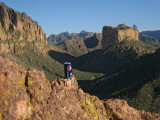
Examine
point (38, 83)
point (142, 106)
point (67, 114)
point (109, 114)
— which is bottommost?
point (142, 106)

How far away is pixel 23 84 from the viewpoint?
2856 cm

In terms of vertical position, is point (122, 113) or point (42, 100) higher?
point (42, 100)

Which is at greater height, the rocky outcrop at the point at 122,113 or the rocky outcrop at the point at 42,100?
the rocky outcrop at the point at 42,100

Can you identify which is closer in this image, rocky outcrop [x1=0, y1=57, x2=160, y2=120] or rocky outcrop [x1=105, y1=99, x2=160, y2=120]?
rocky outcrop [x1=0, y1=57, x2=160, y2=120]

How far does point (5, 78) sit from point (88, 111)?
15041mm

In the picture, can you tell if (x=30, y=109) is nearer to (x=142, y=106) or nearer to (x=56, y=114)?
(x=56, y=114)

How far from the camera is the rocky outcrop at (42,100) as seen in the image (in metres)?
25.6

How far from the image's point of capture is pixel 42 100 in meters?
28.6

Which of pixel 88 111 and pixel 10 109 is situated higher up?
pixel 10 109

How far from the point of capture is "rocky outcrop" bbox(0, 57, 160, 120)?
84.0 ft

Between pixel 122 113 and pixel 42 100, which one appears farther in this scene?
pixel 122 113

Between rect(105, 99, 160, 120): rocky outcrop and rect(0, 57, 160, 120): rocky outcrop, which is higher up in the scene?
rect(0, 57, 160, 120): rocky outcrop

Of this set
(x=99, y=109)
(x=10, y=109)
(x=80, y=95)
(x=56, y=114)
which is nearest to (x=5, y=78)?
(x=10, y=109)

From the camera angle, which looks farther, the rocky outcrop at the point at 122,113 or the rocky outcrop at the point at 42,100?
the rocky outcrop at the point at 122,113
